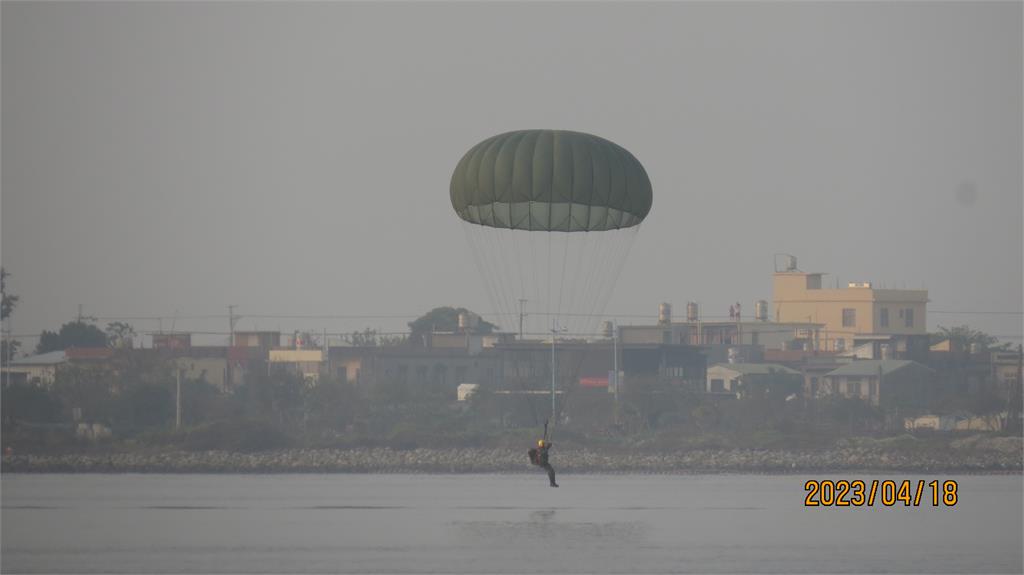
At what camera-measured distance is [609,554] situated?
77875mm

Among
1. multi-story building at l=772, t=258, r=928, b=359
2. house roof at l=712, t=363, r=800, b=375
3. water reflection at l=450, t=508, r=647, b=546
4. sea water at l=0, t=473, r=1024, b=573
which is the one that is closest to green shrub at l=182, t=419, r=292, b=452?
sea water at l=0, t=473, r=1024, b=573

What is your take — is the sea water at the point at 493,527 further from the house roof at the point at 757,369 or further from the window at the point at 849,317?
the window at the point at 849,317

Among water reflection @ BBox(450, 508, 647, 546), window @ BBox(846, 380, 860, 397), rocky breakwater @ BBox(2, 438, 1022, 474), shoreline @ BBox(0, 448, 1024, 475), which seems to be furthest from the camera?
window @ BBox(846, 380, 860, 397)

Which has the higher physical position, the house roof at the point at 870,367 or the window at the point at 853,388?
the house roof at the point at 870,367

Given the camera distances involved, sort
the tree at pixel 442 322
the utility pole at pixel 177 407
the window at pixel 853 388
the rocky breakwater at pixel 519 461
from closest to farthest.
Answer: the rocky breakwater at pixel 519 461, the utility pole at pixel 177 407, the window at pixel 853 388, the tree at pixel 442 322

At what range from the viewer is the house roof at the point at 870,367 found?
134625 millimetres

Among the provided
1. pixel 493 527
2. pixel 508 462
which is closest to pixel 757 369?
pixel 508 462

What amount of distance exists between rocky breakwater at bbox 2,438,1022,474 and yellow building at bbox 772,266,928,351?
33317 millimetres

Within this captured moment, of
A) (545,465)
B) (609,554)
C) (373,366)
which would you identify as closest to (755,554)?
(609,554)

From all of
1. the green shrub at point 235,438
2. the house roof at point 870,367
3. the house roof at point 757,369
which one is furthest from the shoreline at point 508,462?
the house roof at point 870,367

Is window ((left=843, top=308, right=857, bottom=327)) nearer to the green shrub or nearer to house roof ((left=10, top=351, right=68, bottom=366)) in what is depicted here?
the green shrub

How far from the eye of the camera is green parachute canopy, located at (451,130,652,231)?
60.4m

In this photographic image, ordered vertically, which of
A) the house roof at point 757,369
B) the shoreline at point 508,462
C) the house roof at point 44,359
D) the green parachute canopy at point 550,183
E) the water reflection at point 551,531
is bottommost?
the water reflection at point 551,531

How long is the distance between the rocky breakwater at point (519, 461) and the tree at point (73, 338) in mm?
41257
